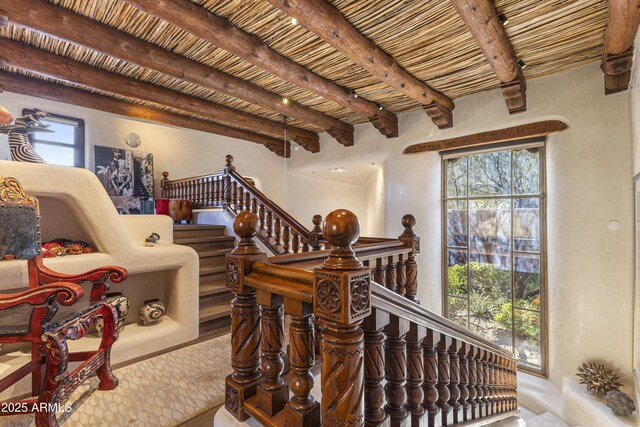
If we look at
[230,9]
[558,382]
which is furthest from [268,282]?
[558,382]

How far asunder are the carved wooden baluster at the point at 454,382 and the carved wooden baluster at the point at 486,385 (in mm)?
455

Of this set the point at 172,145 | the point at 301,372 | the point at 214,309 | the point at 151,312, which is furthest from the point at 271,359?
the point at 172,145

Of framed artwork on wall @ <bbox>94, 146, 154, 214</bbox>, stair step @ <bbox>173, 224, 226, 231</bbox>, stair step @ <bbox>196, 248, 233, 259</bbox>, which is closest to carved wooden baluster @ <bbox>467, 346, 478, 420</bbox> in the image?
stair step @ <bbox>196, 248, 233, 259</bbox>

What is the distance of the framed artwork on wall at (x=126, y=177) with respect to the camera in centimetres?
427

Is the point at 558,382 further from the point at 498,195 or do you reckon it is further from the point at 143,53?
the point at 143,53

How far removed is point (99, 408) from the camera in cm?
151

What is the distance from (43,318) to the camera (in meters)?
1.28

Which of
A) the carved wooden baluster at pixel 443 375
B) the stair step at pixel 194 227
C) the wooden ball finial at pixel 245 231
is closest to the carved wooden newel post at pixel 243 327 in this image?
the wooden ball finial at pixel 245 231

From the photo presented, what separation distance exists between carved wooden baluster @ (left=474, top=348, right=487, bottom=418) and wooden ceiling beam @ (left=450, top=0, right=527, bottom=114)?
7.38 feet

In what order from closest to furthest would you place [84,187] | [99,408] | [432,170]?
[99,408], [84,187], [432,170]

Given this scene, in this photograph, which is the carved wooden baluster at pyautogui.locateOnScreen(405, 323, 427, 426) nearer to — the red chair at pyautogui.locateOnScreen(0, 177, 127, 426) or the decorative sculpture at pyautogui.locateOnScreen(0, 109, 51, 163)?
the red chair at pyautogui.locateOnScreen(0, 177, 127, 426)

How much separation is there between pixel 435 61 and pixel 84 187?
330cm

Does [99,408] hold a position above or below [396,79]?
below

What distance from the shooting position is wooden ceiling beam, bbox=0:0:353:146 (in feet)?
6.95
